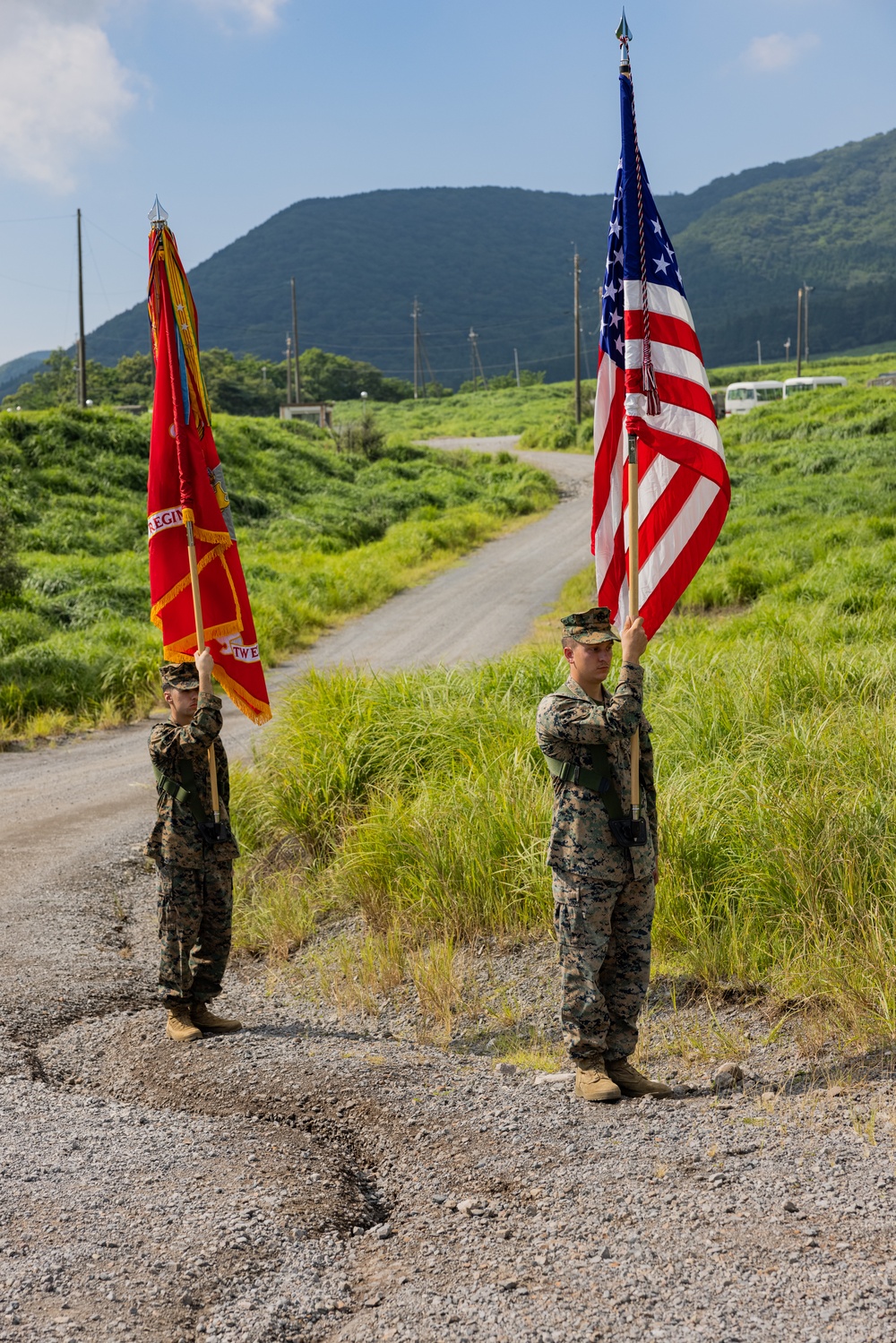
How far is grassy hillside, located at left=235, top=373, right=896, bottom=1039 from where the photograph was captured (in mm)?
5852

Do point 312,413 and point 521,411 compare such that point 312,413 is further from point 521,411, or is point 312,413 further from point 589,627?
point 589,627

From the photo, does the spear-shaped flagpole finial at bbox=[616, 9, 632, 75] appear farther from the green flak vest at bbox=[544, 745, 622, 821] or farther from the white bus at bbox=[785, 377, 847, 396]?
the white bus at bbox=[785, 377, 847, 396]

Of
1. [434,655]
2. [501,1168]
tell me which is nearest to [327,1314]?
[501,1168]

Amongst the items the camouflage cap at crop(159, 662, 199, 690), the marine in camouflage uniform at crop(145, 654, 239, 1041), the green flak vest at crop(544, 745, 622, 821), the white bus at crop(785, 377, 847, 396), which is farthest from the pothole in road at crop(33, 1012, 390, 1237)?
the white bus at crop(785, 377, 847, 396)

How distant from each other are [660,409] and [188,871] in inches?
117

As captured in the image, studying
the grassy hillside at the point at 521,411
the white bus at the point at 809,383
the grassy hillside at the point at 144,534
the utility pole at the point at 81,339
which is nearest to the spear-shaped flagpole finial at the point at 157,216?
the grassy hillside at the point at 144,534

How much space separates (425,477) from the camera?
33.9 meters

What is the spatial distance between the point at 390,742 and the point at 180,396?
3.35 m

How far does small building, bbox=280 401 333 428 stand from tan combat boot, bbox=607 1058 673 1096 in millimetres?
47419

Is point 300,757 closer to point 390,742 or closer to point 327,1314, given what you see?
point 390,742

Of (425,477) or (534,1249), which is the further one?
(425,477)

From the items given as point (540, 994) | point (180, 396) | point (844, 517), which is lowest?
point (540, 994)

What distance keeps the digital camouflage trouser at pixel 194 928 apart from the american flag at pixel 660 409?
223 centimetres

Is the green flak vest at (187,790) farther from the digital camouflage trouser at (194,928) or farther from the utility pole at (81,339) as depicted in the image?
the utility pole at (81,339)
